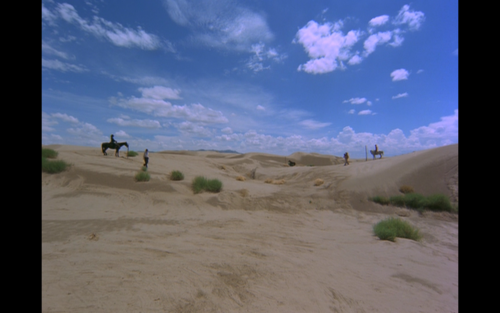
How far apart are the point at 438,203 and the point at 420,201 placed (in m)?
0.52

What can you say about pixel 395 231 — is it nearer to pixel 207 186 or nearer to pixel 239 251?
pixel 239 251

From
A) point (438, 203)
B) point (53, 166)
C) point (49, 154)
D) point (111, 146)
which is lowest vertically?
point (438, 203)

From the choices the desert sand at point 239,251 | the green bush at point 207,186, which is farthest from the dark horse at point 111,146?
the green bush at point 207,186

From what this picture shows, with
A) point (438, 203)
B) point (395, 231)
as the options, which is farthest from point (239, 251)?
point (438, 203)

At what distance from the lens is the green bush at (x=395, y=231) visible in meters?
5.73

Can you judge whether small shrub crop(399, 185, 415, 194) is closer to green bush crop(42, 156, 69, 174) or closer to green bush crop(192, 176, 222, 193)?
green bush crop(192, 176, 222, 193)

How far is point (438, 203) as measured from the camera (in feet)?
26.6

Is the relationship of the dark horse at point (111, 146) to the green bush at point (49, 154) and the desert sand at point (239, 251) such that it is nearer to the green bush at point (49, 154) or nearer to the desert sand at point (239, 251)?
the green bush at point (49, 154)
